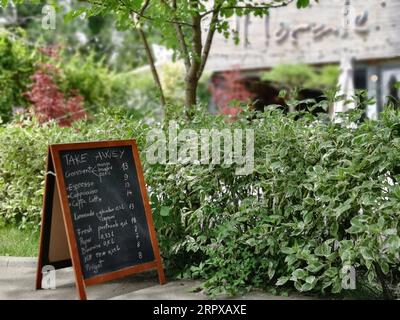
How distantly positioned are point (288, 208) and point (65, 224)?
1.66 m

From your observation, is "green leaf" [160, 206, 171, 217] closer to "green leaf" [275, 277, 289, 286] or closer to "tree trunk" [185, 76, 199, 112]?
"green leaf" [275, 277, 289, 286]

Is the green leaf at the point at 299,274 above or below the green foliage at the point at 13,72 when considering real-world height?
below

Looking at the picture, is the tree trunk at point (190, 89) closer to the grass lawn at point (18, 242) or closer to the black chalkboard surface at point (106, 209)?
the grass lawn at point (18, 242)

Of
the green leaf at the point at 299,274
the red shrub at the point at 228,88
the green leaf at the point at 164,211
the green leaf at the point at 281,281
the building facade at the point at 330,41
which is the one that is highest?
the building facade at the point at 330,41

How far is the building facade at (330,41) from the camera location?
17453mm

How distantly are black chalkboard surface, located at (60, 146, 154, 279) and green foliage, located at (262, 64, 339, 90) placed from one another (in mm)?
14689

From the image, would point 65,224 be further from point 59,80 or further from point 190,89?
point 59,80

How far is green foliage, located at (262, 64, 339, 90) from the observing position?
62.7 feet

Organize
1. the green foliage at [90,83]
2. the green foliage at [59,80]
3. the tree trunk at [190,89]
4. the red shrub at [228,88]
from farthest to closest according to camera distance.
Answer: the red shrub at [228,88] < the green foliage at [90,83] < the green foliage at [59,80] < the tree trunk at [190,89]

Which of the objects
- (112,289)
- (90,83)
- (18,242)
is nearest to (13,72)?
(90,83)

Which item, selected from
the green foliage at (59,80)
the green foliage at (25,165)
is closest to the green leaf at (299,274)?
the green foliage at (25,165)

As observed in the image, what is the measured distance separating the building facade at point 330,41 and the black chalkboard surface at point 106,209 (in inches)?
499

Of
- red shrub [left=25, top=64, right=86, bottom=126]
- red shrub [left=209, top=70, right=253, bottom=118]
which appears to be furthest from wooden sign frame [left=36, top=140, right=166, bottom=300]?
red shrub [left=209, top=70, right=253, bottom=118]
